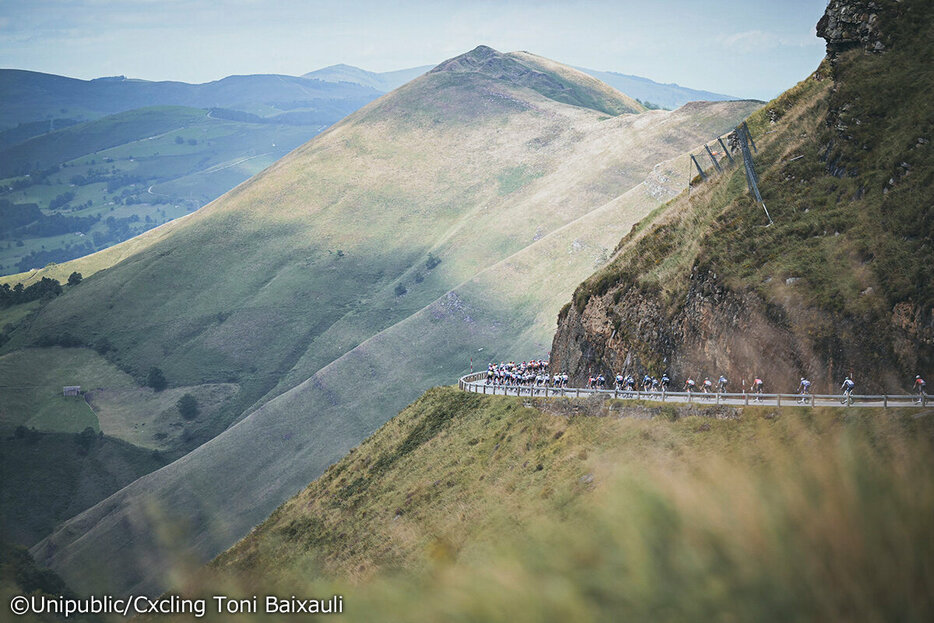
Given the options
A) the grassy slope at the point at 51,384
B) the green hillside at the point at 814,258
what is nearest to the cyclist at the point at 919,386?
the green hillside at the point at 814,258

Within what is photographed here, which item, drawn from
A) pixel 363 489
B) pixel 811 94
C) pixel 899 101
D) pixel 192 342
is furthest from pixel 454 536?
pixel 192 342

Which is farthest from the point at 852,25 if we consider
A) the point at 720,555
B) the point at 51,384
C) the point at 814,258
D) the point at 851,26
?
the point at 51,384

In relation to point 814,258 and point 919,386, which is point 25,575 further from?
point 919,386

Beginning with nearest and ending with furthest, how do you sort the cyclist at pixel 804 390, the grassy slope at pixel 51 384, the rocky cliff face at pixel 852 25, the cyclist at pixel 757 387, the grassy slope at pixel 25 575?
the cyclist at pixel 804 390, the cyclist at pixel 757 387, the rocky cliff face at pixel 852 25, the grassy slope at pixel 25 575, the grassy slope at pixel 51 384

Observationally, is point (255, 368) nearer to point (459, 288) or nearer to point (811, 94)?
point (459, 288)

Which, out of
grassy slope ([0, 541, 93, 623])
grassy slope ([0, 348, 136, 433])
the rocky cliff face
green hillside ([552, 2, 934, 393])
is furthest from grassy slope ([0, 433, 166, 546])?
the rocky cliff face

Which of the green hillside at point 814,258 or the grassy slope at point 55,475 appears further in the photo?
the grassy slope at point 55,475

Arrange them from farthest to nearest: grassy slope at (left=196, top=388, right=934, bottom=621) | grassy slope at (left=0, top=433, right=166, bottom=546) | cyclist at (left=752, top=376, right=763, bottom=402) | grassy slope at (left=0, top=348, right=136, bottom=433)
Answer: grassy slope at (left=0, top=348, right=136, bottom=433) < grassy slope at (left=0, top=433, right=166, bottom=546) < cyclist at (left=752, top=376, right=763, bottom=402) < grassy slope at (left=196, top=388, right=934, bottom=621)

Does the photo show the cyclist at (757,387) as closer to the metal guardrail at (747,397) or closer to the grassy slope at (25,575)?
the metal guardrail at (747,397)

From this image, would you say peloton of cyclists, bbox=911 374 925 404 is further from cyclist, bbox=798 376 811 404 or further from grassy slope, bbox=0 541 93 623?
grassy slope, bbox=0 541 93 623
